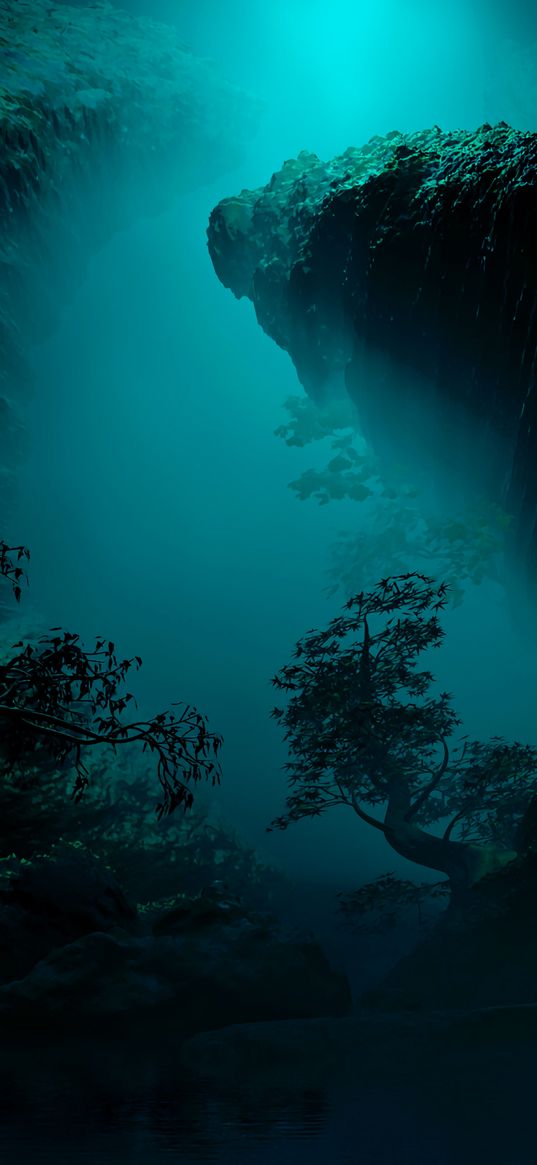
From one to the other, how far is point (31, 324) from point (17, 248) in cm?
295

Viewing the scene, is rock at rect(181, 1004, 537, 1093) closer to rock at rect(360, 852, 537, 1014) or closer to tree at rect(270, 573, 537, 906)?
rock at rect(360, 852, 537, 1014)

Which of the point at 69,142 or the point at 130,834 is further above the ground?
the point at 69,142

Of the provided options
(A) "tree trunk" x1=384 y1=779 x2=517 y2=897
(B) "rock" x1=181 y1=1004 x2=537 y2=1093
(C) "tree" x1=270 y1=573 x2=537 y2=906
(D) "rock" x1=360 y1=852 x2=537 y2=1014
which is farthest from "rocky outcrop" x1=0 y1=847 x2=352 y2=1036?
(A) "tree trunk" x1=384 y1=779 x2=517 y2=897

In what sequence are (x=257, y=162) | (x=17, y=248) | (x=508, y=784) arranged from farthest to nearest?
1. (x=257, y=162)
2. (x=17, y=248)
3. (x=508, y=784)

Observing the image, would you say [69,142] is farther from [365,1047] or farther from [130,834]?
[365,1047]

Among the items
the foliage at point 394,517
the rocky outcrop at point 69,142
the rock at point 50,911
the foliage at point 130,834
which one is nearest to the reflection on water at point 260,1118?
the rock at point 50,911

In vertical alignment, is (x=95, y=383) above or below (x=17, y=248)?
above

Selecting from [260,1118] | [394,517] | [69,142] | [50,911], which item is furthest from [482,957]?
[69,142]

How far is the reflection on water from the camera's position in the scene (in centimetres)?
372

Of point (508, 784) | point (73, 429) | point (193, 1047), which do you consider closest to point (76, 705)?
point (508, 784)

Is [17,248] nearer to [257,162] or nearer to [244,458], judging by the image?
[244,458]

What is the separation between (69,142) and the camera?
82.2 ft

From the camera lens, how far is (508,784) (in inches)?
460

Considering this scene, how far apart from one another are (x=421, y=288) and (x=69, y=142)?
2003 cm
